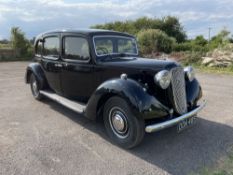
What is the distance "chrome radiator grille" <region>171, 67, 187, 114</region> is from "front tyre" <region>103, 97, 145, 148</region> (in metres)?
0.71

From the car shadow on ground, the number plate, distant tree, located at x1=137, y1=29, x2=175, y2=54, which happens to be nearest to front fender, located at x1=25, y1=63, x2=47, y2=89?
the car shadow on ground

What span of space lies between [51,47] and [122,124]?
2822 mm

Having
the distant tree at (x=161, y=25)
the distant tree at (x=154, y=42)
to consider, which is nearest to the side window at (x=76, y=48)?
the distant tree at (x=154, y=42)

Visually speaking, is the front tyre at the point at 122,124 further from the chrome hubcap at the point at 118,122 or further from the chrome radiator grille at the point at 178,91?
the chrome radiator grille at the point at 178,91

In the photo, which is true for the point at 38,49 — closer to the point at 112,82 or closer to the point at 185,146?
the point at 112,82

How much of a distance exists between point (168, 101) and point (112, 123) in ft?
3.05

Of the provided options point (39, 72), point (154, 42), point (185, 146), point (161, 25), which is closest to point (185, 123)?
point (185, 146)

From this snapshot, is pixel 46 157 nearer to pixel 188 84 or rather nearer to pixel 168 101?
pixel 168 101

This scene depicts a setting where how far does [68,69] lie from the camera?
192 inches

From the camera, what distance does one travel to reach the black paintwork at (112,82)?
349 cm

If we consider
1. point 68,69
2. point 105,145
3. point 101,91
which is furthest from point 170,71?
point 68,69

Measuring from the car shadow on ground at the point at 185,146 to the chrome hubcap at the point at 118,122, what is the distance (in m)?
0.28

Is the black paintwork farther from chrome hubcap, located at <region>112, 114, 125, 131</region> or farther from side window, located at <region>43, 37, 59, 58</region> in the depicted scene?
chrome hubcap, located at <region>112, 114, 125, 131</region>

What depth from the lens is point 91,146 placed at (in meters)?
3.76
